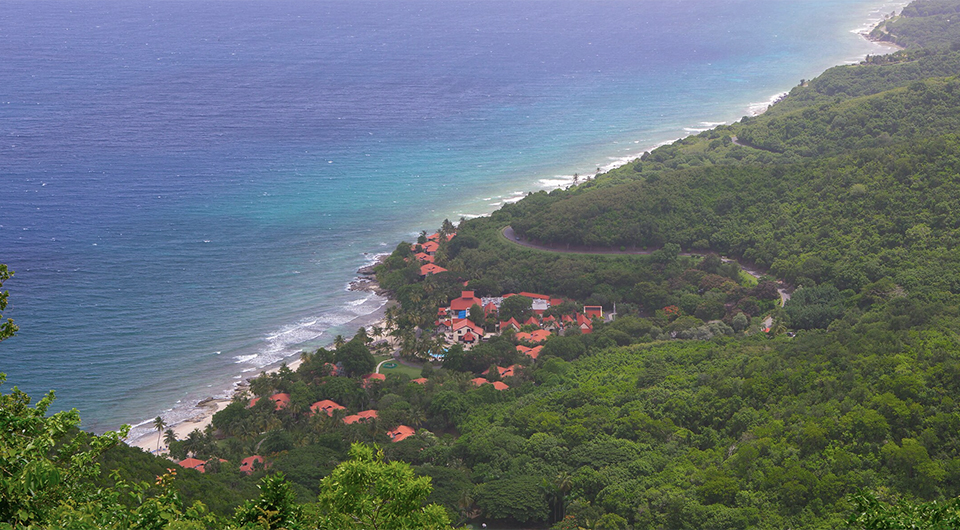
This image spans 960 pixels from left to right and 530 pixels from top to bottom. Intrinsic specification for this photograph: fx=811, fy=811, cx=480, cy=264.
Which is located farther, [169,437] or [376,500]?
[169,437]

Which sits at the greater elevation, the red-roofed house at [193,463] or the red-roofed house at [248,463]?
the red-roofed house at [193,463]

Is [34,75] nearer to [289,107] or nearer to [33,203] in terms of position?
[289,107]

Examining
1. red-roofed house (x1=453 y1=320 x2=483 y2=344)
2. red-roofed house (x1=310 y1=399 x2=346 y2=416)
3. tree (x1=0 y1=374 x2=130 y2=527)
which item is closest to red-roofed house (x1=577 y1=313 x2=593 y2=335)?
red-roofed house (x1=453 y1=320 x2=483 y2=344)

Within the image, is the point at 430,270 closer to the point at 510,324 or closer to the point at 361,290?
the point at 361,290

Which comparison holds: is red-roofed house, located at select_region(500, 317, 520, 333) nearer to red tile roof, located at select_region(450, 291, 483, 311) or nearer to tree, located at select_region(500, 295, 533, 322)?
tree, located at select_region(500, 295, 533, 322)

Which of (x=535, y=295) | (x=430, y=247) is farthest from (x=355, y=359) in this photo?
(x=430, y=247)

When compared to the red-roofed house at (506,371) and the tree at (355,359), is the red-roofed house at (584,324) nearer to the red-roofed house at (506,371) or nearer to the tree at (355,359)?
the red-roofed house at (506,371)

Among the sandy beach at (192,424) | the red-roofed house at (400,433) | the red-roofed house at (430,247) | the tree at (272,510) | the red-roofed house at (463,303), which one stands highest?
the red-roofed house at (430,247)

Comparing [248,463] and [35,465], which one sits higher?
[35,465]

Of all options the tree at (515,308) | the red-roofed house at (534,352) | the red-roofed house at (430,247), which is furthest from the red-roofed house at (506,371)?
the red-roofed house at (430,247)
